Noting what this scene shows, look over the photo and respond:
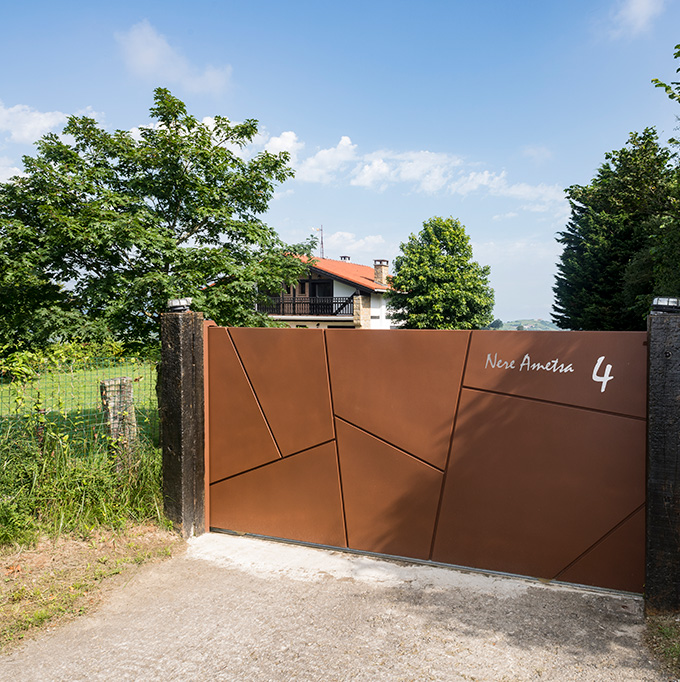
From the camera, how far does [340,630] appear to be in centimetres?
307

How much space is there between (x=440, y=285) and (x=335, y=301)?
6.40 meters

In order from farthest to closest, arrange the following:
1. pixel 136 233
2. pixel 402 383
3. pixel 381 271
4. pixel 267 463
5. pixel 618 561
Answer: pixel 381 271
pixel 136 233
pixel 267 463
pixel 402 383
pixel 618 561

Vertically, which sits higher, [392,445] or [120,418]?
[120,418]

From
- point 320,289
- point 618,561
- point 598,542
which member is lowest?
point 618,561

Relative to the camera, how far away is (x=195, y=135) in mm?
8359

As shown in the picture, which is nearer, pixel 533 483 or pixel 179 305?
pixel 533 483

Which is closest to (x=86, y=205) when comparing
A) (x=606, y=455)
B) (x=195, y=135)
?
(x=195, y=135)

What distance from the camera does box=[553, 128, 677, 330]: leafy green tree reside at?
14.4 meters

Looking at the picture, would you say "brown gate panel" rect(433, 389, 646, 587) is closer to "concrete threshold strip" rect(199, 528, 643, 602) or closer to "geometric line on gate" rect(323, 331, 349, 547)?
"concrete threshold strip" rect(199, 528, 643, 602)

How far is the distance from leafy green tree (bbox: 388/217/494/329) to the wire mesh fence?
25.7m

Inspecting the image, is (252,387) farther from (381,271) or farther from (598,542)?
(381,271)

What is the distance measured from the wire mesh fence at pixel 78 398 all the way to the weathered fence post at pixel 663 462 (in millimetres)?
4096

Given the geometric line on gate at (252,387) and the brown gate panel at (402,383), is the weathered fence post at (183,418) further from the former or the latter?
the brown gate panel at (402,383)

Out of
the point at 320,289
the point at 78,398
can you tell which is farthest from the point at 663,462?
the point at 320,289
